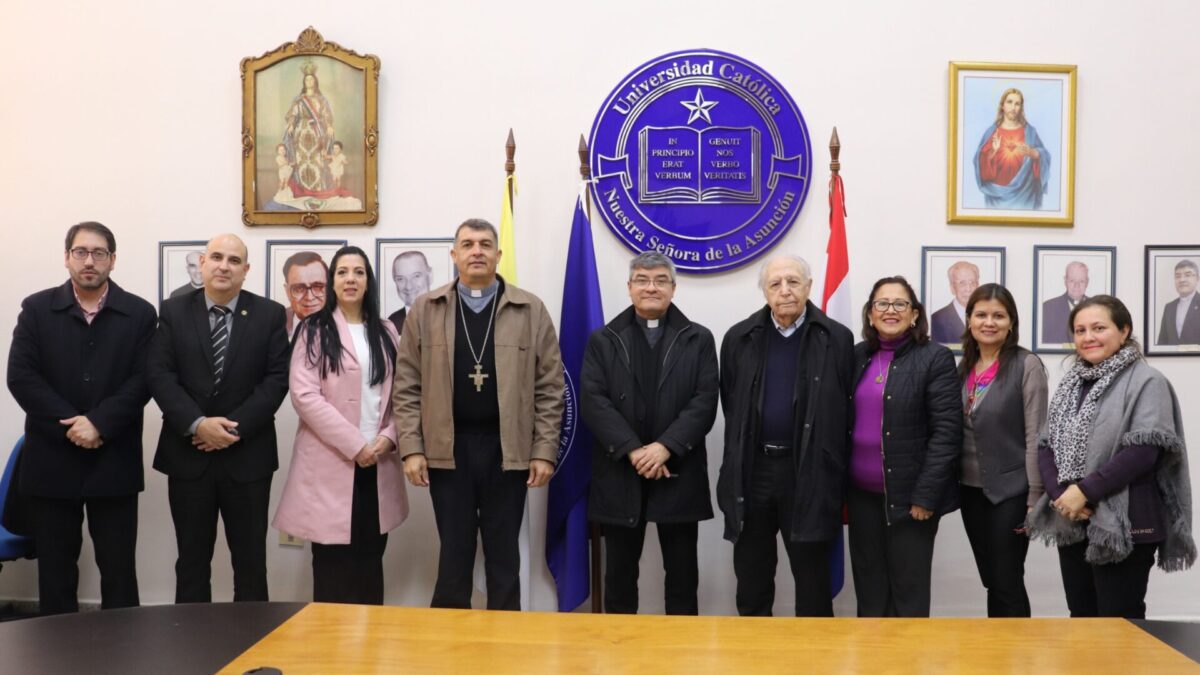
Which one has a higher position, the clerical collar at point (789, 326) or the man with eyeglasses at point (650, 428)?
the clerical collar at point (789, 326)

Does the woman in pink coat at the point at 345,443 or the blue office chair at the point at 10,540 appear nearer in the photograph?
the woman in pink coat at the point at 345,443

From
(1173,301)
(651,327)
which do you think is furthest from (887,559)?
(1173,301)

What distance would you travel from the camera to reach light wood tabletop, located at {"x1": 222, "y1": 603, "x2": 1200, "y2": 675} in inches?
58.0

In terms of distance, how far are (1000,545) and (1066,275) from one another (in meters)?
1.50

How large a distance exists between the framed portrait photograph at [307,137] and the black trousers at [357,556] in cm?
130

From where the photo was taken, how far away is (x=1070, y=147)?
152 inches

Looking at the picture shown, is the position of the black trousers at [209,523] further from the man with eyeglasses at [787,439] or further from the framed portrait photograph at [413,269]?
the man with eyeglasses at [787,439]

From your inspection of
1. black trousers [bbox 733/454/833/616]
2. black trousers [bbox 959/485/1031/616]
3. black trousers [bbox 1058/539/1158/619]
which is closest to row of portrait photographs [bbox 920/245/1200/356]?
black trousers [bbox 959/485/1031/616]

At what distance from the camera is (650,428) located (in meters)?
3.21

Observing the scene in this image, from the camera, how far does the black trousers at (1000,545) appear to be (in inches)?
115

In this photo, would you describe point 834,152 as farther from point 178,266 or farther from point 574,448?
point 178,266

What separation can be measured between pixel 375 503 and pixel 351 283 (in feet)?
2.64

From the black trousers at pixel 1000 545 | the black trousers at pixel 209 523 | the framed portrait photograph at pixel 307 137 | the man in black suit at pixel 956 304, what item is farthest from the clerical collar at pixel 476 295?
the man in black suit at pixel 956 304

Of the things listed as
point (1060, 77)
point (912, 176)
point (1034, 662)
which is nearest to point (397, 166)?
point (912, 176)
